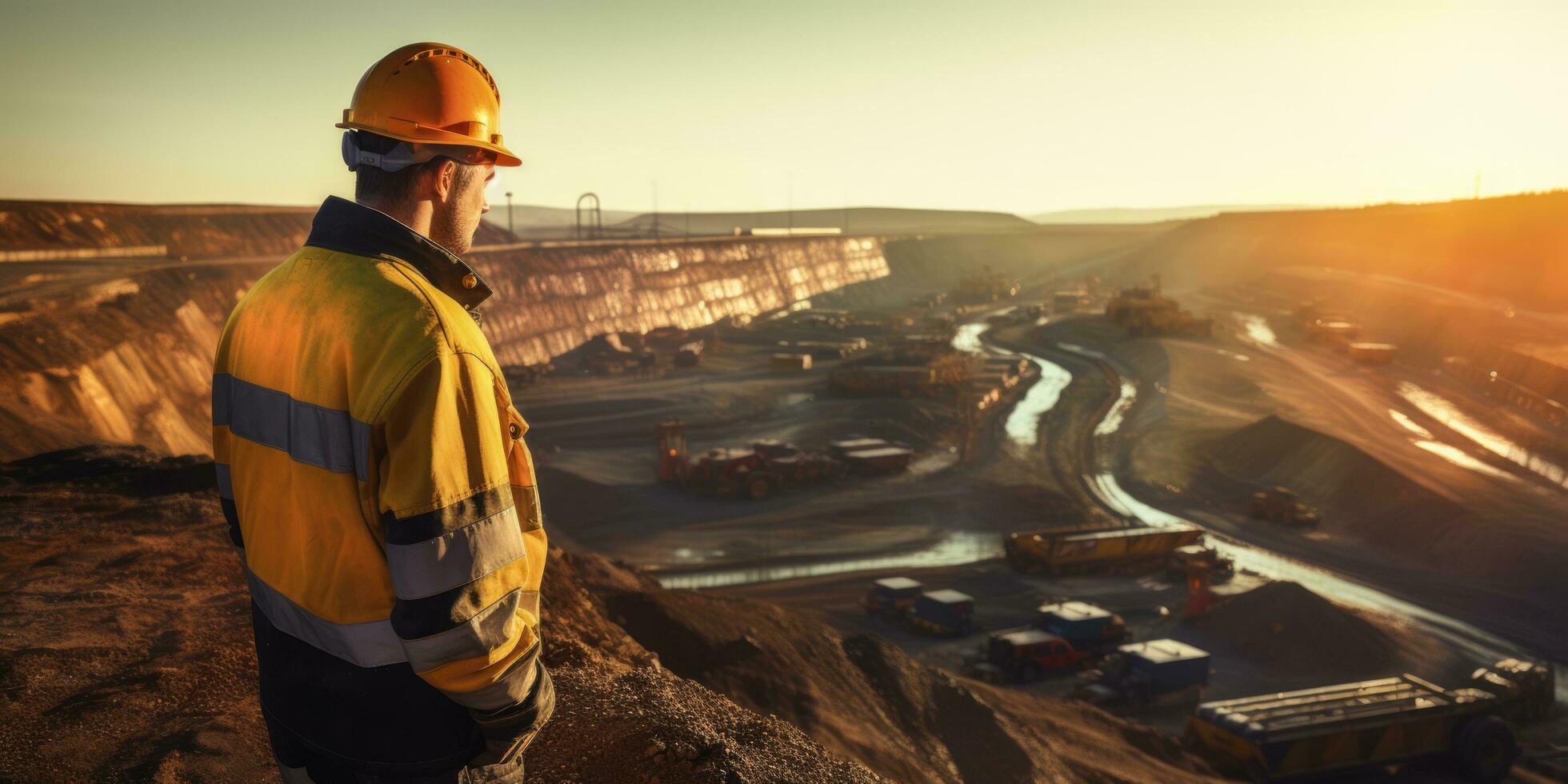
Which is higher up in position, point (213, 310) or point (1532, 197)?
point (1532, 197)

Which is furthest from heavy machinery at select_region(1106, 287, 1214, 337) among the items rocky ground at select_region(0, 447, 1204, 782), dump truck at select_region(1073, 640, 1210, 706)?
rocky ground at select_region(0, 447, 1204, 782)

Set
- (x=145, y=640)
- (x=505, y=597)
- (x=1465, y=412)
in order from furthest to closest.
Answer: (x=1465, y=412), (x=145, y=640), (x=505, y=597)

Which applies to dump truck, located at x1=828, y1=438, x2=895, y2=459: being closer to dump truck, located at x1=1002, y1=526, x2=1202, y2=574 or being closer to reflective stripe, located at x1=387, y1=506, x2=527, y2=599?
dump truck, located at x1=1002, y1=526, x2=1202, y2=574

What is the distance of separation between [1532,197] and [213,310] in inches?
4594

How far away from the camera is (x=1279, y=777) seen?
2036 cm

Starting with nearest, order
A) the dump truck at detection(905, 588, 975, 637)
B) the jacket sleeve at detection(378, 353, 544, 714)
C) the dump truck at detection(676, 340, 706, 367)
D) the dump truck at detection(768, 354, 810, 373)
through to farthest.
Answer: the jacket sleeve at detection(378, 353, 544, 714), the dump truck at detection(905, 588, 975, 637), the dump truck at detection(768, 354, 810, 373), the dump truck at detection(676, 340, 706, 367)

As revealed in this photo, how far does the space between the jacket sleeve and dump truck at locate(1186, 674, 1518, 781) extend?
68.3 feet

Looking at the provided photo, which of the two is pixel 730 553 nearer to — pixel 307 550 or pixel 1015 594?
pixel 1015 594

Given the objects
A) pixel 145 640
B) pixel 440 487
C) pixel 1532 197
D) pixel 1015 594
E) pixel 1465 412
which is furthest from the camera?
pixel 1532 197

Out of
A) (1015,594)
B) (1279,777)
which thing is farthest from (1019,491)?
(1279,777)

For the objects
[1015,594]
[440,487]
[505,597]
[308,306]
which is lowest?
[1015,594]

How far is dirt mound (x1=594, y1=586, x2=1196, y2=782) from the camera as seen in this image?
14.4 metres

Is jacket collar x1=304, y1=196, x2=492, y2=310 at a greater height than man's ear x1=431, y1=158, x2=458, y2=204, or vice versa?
man's ear x1=431, y1=158, x2=458, y2=204

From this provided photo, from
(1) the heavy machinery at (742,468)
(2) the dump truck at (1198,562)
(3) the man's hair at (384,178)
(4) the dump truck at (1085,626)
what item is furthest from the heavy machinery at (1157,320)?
(3) the man's hair at (384,178)
